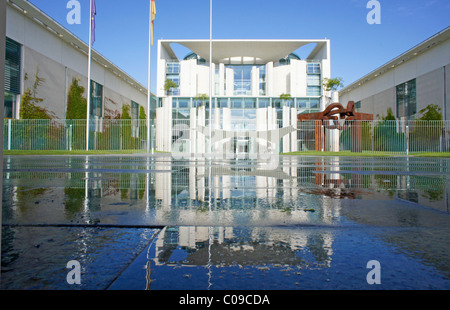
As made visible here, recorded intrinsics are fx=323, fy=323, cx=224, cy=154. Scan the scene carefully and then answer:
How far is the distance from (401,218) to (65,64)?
118 feet

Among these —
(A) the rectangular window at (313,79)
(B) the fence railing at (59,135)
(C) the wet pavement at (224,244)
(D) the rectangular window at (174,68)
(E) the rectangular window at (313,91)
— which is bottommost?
(C) the wet pavement at (224,244)

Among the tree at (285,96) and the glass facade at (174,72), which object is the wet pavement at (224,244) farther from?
the glass facade at (174,72)

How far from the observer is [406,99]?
40750mm

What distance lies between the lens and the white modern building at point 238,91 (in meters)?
42.3

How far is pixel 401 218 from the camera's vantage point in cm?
215

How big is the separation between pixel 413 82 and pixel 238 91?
2379cm

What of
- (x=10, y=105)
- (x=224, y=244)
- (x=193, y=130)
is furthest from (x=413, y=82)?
(x=224, y=244)

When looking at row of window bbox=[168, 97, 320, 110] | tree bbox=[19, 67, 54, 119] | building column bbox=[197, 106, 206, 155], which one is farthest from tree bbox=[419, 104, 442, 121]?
tree bbox=[19, 67, 54, 119]

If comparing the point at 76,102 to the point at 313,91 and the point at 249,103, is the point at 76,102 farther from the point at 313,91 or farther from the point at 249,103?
the point at 313,91

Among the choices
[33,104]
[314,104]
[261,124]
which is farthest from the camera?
[314,104]

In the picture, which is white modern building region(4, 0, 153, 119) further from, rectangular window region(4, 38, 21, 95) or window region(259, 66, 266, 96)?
window region(259, 66, 266, 96)

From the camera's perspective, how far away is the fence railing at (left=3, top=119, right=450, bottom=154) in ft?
85.9

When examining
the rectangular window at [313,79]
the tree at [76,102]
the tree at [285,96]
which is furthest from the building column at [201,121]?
the rectangular window at [313,79]
